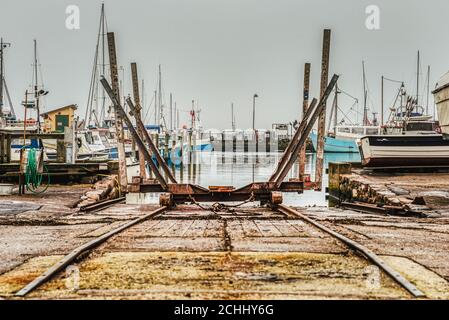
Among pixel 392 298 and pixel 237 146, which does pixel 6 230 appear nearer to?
pixel 392 298

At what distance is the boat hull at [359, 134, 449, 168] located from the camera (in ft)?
90.7

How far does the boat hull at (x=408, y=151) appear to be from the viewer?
90.7 ft

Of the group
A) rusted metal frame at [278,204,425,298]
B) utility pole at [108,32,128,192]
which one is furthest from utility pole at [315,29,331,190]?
rusted metal frame at [278,204,425,298]

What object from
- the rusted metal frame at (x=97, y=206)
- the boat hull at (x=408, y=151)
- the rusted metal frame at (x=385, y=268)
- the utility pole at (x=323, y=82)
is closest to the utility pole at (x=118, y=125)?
the rusted metal frame at (x=97, y=206)

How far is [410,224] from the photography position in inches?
444

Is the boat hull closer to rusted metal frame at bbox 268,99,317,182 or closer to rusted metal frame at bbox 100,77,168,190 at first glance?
rusted metal frame at bbox 268,99,317,182

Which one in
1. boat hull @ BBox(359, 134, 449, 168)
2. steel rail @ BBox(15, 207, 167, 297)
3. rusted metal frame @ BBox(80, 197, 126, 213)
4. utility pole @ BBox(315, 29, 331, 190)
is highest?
utility pole @ BBox(315, 29, 331, 190)

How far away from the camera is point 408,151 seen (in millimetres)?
27875

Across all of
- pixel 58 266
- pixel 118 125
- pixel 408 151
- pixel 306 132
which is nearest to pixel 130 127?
pixel 118 125

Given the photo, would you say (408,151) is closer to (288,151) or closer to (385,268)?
(288,151)

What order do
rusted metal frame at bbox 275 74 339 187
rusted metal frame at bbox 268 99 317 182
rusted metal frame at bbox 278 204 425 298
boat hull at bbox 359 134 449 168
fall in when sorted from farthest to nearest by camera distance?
boat hull at bbox 359 134 449 168
rusted metal frame at bbox 268 99 317 182
rusted metal frame at bbox 275 74 339 187
rusted metal frame at bbox 278 204 425 298
